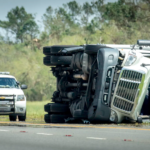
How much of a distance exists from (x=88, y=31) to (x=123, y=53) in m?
59.2

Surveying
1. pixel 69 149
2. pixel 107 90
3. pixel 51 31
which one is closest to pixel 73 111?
pixel 107 90

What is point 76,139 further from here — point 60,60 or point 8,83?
point 8,83

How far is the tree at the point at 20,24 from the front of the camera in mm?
93625

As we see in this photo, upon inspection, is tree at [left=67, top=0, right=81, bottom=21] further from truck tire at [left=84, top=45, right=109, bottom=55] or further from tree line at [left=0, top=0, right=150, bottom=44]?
truck tire at [left=84, top=45, right=109, bottom=55]

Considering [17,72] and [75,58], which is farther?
[17,72]

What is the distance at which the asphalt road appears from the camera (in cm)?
887

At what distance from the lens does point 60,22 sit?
280 ft

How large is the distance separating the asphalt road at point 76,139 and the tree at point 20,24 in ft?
261

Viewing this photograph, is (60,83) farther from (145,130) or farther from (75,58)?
(145,130)

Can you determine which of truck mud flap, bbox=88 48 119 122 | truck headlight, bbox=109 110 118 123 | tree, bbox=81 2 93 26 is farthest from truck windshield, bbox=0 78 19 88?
tree, bbox=81 2 93 26

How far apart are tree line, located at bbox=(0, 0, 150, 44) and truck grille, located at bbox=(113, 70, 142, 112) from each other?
2652cm

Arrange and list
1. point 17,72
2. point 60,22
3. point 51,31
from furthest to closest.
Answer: point 60,22
point 51,31
point 17,72

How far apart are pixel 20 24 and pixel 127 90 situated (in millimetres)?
91228

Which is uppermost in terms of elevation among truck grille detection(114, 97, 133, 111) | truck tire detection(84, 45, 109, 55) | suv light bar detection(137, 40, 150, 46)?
suv light bar detection(137, 40, 150, 46)
